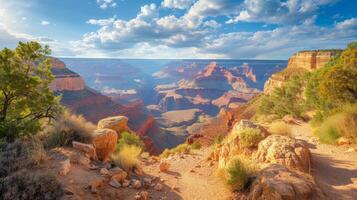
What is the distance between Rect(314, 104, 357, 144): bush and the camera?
11703 millimetres

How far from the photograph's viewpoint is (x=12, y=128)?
7.71 m

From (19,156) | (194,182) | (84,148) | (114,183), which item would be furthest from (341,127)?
(19,156)

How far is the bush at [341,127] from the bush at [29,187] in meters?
12.7

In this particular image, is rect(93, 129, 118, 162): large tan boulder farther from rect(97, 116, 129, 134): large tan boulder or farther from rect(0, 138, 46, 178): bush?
rect(97, 116, 129, 134): large tan boulder

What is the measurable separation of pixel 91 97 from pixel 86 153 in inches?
2728

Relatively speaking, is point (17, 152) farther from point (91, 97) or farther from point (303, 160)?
point (91, 97)

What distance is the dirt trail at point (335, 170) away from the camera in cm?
689

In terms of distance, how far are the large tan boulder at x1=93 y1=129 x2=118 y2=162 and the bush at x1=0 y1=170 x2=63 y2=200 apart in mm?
5007

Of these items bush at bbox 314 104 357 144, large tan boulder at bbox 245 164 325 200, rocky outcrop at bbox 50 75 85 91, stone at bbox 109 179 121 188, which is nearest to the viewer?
large tan boulder at bbox 245 164 325 200

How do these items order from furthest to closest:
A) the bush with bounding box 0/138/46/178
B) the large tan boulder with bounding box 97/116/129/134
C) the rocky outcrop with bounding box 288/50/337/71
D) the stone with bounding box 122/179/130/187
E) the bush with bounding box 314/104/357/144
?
the rocky outcrop with bounding box 288/50/337/71 → the large tan boulder with bounding box 97/116/129/134 → the bush with bounding box 314/104/357/144 → the stone with bounding box 122/179/130/187 → the bush with bounding box 0/138/46/178

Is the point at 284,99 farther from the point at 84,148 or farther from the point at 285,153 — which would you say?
the point at 84,148

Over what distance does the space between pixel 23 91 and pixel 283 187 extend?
9252 millimetres

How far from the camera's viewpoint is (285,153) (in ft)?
27.2

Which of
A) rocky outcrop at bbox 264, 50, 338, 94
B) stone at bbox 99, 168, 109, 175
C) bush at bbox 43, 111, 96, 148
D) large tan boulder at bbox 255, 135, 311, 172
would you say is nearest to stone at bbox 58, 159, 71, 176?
stone at bbox 99, 168, 109, 175
